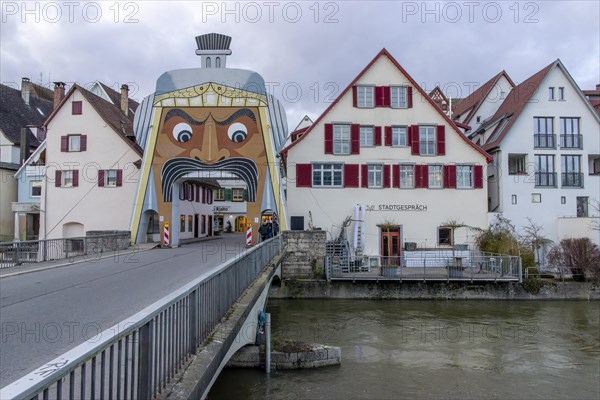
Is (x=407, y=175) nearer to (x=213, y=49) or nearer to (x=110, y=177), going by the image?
(x=213, y=49)

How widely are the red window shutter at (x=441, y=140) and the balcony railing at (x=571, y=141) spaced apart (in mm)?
8036

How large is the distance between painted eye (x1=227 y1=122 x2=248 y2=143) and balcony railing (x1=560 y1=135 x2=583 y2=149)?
20329 mm

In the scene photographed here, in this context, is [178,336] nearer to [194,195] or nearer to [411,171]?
[411,171]

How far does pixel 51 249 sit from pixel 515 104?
29493 millimetres

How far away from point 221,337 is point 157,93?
2414 cm

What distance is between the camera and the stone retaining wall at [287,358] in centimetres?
1331

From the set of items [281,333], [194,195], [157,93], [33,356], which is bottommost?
[281,333]

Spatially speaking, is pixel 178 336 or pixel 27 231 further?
pixel 27 231

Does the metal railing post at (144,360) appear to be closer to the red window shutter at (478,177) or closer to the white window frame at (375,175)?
the white window frame at (375,175)

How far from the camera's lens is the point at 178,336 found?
4891mm

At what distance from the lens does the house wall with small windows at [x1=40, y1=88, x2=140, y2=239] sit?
3316cm

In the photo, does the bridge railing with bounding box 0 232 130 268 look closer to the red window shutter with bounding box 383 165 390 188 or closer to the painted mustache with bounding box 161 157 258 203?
the painted mustache with bounding box 161 157 258 203

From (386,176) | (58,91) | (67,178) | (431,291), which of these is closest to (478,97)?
(386,176)

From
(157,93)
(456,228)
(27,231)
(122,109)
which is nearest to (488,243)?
(456,228)
